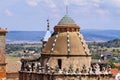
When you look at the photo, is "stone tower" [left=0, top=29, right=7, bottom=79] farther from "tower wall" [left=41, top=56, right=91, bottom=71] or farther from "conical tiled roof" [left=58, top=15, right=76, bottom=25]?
"conical tiled roof" [left=58, top=15, right=76, bottom=25]

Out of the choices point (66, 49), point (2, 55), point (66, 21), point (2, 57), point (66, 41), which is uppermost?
point (66, 21)

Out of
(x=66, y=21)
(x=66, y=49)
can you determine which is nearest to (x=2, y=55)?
(x=66, y=21)

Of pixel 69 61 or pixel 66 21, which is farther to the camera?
pixel 66 21

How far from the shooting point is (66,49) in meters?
42.2

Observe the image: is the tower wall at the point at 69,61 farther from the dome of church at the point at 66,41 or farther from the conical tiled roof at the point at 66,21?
the conical tiled roof at the point at 66,21

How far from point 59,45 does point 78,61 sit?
2.09 metres

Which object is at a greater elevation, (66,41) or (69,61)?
(66,41)

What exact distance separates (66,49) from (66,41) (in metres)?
0.71

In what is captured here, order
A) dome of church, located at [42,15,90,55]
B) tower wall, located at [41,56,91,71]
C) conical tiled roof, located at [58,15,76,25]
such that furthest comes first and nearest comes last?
conical tiled roof, located at [58,15,76,25] → dome of church, located at [42,15,90,55] → tower wall, located at [41,56,91,71]

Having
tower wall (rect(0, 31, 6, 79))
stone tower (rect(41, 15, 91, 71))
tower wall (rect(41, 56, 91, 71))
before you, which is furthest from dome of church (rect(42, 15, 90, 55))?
tower wall (rect(0, 31, 6, 79))

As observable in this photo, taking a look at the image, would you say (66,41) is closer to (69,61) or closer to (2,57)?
(69,61)

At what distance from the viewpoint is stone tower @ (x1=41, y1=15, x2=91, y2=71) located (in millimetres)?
41906

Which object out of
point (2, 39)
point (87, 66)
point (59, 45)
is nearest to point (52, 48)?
point (59, 45)

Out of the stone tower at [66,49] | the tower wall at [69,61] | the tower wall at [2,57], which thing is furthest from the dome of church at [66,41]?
the tower wall at [2,57]
